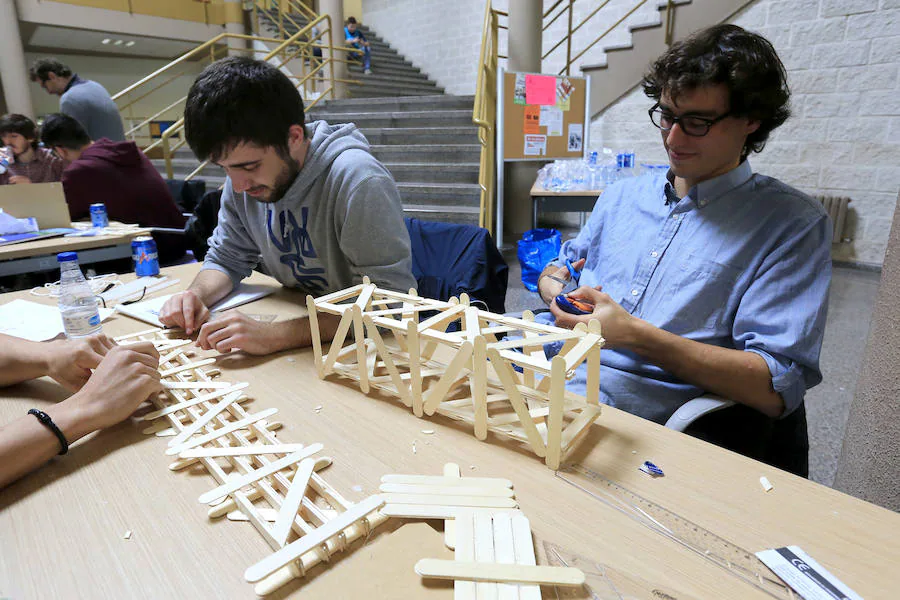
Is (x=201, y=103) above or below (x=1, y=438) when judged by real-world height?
above

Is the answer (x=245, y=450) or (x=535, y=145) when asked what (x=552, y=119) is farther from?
(x=245, y=450)

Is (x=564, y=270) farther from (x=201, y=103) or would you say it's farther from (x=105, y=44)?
→ (x=105, y=44)

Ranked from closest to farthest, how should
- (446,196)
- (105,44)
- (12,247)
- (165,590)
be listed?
1. (165,590)
2. (12,247)
3. (446,196)
4. (105,44)

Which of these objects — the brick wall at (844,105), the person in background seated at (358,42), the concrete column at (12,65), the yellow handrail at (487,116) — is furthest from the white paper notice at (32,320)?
the concrete column at (12,65)

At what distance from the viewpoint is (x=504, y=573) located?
565 millimetres

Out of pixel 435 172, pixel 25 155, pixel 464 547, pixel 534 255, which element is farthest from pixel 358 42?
pixel 464 547

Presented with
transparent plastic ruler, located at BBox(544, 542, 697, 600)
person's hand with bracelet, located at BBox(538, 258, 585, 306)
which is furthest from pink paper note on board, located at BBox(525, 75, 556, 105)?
transparent plastic ruler, located at BBox(544, 542, 697, 600)

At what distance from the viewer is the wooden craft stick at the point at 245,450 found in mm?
780

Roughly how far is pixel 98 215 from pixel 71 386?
2218 mm

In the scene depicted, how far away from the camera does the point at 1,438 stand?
0.76m

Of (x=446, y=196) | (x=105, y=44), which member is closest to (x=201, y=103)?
(x=446, y=196)

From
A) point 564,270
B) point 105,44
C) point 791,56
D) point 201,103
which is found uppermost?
point 105,44

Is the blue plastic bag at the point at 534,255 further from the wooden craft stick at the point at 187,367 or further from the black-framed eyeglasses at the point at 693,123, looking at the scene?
the wooden craft stick at the point at 187,367

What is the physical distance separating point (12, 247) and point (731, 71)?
288 centimetres
